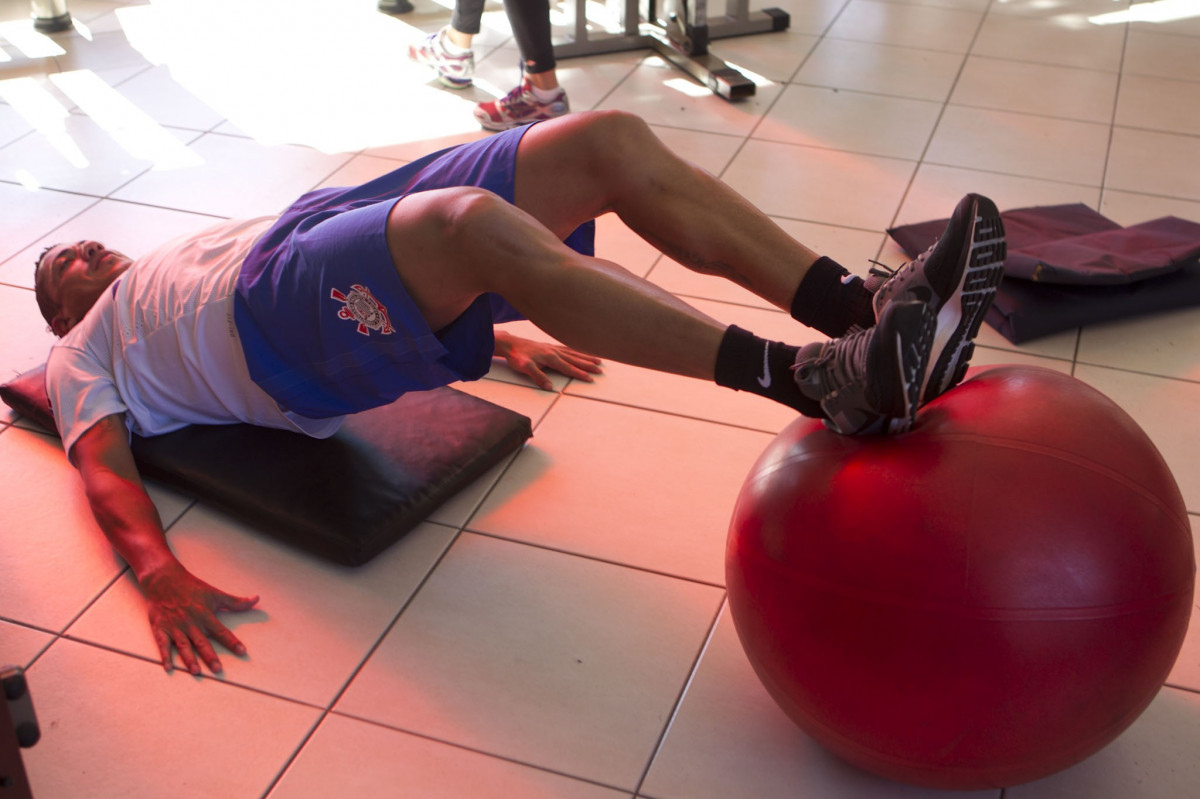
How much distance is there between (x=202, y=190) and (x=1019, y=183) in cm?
219

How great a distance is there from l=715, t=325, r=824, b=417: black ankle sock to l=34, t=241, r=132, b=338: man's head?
4.36 feet

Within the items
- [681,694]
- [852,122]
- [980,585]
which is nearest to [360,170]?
[852,122]

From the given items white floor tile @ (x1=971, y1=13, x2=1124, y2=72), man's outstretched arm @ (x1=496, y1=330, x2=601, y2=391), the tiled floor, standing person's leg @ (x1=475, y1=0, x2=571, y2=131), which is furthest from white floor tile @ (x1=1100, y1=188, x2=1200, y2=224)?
standing person's leg @ (x1=475, y1=0, x2=571, y2=131)

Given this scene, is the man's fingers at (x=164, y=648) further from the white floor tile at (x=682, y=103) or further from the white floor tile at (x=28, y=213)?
the white floor tile at (x=682, y=103)

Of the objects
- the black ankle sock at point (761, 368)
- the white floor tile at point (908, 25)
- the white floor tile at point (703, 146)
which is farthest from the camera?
the white floor tile at point (908, 25)

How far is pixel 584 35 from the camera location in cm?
388

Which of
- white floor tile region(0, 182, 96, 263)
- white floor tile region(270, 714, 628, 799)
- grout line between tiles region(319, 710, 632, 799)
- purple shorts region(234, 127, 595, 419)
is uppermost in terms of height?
purple shorts region(234, 127, 595, 419)

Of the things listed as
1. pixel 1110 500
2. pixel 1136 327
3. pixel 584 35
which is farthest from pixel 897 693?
pixel 584 35

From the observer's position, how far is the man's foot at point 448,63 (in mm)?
3580

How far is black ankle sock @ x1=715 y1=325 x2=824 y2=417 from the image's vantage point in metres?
1.38

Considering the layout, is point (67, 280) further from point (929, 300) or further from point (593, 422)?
point (929, 300)

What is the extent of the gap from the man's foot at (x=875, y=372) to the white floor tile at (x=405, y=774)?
584 millimetres

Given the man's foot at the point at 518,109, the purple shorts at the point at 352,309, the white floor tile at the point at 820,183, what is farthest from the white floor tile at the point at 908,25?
the purple shorts at the point at 352,309

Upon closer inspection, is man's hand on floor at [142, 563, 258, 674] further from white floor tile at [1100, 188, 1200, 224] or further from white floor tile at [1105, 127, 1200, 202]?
white floor tile at [1105, 127, 1200, 202]
